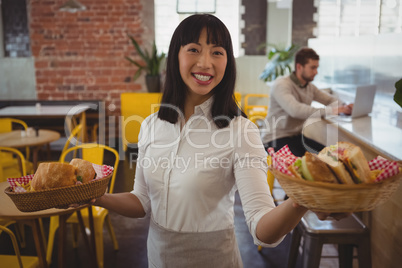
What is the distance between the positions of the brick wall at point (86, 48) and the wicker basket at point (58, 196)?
17.5 ft

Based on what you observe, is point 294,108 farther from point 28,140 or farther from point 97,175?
point 28,140

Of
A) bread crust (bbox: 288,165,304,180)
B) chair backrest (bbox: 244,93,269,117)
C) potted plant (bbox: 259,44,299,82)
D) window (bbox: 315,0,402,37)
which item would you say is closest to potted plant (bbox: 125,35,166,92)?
chair backrest (bbox: 244,93,269,117)

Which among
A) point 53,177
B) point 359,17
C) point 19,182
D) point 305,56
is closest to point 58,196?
point 53,177

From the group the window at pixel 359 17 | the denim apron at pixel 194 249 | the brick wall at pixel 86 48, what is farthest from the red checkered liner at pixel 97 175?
the brick wall at pixel 86 48

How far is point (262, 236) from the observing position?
1.04 m

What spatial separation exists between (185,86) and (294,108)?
1.98 meters

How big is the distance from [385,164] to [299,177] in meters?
0.22

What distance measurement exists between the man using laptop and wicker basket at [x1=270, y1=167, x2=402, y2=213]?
7.86ft

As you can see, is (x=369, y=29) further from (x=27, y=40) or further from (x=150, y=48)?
(x=27, y=40)

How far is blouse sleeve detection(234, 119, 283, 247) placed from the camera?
1.09 metres

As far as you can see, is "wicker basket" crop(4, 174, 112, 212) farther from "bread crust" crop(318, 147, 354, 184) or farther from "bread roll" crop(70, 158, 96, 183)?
"bread crust" crop(318, 147, 354, 184)

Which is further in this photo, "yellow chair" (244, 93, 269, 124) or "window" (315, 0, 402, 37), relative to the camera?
"yellow chair" (244, 93, 269, 124)

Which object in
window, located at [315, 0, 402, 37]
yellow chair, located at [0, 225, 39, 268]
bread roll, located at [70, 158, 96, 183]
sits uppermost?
window, located at [315, 0, 402, 37]

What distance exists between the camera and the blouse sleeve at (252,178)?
109cm
